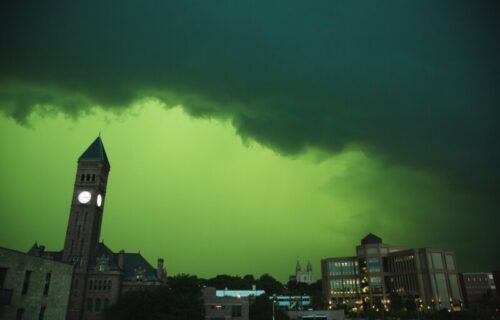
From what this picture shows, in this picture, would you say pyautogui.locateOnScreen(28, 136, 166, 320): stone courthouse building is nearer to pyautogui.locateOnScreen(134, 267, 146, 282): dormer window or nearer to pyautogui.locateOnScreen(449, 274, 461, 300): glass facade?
pyautogui.locateOnScreen(134, 267, 146, 282): dormer window

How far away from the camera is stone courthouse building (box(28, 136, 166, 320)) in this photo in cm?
9544

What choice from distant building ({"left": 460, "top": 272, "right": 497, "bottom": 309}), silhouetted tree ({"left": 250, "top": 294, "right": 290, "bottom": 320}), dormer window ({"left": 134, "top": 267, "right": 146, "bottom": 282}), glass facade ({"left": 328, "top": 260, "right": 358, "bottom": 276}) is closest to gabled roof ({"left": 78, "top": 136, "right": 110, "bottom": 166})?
dormer window ({"left": 134, "top": 267, "right": 146, "bottom": 282})

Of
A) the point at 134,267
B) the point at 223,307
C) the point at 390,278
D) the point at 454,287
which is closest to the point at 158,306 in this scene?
the point at 223,307

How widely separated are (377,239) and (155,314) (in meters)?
129

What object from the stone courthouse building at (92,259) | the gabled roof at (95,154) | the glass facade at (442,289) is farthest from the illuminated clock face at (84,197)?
the glass facade at (442,289)

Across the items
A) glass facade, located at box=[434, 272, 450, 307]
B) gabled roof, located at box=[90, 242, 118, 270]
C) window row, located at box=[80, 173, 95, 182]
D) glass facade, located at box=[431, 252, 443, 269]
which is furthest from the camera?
glass facade, located at box=[431, 252, 443, 269]

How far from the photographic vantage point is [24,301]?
44.4 metres

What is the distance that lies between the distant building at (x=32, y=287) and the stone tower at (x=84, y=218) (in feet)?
151

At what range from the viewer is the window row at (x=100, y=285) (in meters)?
96.9

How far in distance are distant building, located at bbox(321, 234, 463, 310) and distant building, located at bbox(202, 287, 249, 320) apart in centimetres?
6442

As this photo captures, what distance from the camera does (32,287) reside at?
1810 inches

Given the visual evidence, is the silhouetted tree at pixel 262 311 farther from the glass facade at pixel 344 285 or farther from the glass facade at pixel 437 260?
the glass facade at pixel 437 260

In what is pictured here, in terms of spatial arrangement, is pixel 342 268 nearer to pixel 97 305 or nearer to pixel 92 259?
pixel 97 305

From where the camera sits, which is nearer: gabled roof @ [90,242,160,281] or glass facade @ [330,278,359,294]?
gabled roof @ [90,242,160,281]
